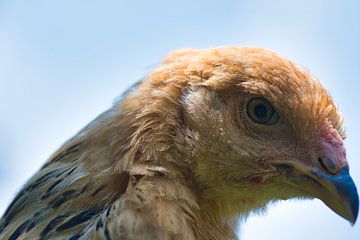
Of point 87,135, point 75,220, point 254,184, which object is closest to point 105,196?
point 75,220

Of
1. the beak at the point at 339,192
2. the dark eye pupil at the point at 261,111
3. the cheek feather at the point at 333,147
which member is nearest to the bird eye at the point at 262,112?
the dark eye pupil at the point at 261,111

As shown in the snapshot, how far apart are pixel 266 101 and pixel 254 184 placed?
1.95 ft

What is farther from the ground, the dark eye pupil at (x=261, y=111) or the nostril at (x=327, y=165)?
the dark eye pupil at (x=261, y=111)

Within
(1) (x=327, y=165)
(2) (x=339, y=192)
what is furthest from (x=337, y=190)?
(1) (x=327, y=165)

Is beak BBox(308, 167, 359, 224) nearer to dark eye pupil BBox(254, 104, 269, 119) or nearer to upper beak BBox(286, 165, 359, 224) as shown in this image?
upper beak BBox(286, 165, 359, 224)

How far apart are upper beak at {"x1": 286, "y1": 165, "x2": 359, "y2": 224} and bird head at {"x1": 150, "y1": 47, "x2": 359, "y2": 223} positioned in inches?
0.5

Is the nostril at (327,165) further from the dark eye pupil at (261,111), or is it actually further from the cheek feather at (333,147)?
the dark eye pupil at (261,111)

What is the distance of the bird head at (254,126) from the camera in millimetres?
5480

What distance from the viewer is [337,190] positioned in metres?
5.25

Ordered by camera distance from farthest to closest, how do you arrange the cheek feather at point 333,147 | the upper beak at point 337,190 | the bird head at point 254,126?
the bird head at point 254,126, the cheek feather at point 333,147, the upper beak at point 337,190

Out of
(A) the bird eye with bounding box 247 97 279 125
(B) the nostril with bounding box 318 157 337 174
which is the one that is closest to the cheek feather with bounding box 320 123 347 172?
(B) the nostril with bounding box 318 157 337 174

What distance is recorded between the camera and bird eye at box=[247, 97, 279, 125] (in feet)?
18.1

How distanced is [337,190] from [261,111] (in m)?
0.75

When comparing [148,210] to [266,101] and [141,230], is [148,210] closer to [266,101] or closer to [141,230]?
[141,230]
